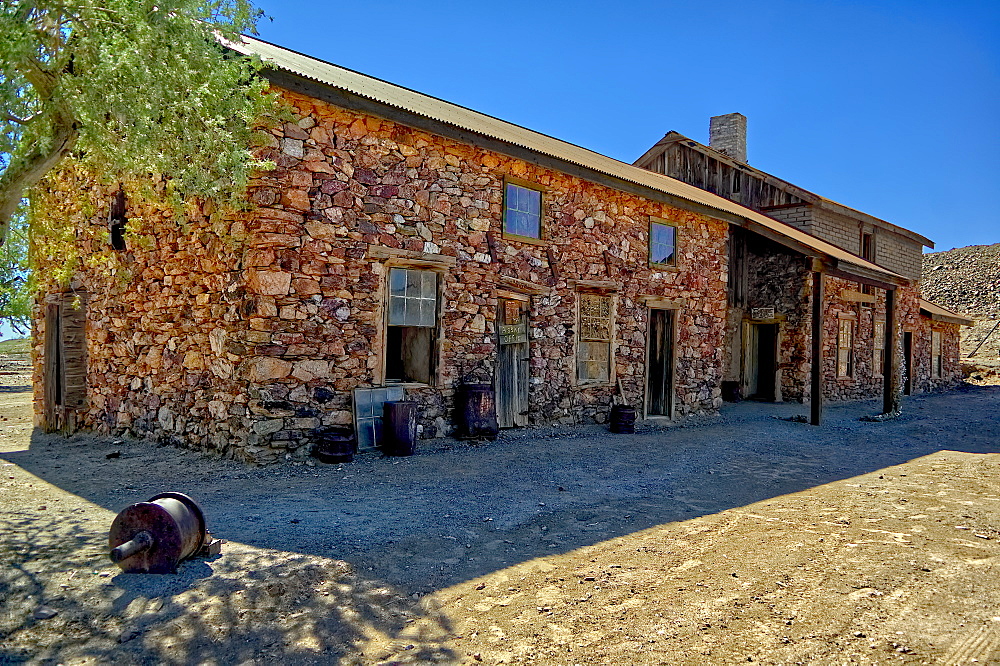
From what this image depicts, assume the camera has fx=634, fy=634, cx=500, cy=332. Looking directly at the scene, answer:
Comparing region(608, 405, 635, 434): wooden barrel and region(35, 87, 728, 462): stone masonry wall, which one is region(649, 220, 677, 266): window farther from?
region(608, 405, 635, 434): wooden barrel

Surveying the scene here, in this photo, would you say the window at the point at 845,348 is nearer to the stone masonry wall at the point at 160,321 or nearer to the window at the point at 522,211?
the window at the point at 522,211

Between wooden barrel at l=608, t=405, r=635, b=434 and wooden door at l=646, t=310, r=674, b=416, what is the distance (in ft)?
5.56

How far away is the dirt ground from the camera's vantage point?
3.33m

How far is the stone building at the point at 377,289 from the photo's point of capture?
7.67 meters

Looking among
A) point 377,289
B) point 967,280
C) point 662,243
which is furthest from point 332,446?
point 967,280

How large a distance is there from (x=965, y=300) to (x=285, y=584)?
49967mm

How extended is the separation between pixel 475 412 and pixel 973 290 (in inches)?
1824

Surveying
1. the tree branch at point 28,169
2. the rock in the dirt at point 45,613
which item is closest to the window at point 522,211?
the tree branch at point 28,169

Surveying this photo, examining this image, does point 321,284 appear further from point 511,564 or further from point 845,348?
point 845,348

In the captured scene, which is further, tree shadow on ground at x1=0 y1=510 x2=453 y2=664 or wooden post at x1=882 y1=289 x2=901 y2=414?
wooden post at x1=882 y1=289 x2=901 y2=414

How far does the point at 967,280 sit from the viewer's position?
144 feet

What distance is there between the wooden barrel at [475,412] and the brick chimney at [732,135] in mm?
15281

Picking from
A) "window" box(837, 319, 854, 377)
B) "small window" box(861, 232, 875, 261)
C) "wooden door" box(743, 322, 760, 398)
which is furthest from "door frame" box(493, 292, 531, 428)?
"small window" box(861, 232, 875, 261)

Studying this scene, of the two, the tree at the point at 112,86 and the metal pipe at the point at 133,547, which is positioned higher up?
the tree at the point at 112,86
